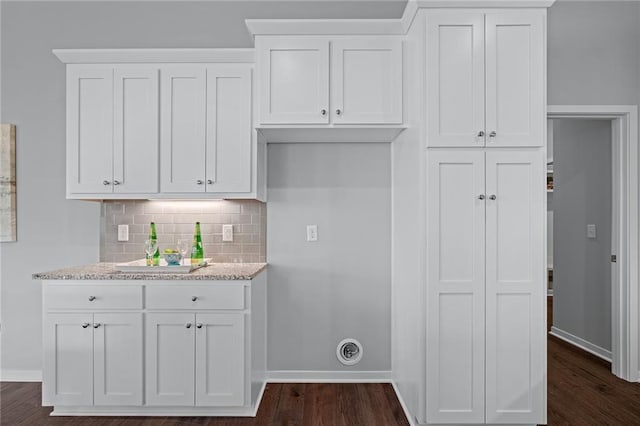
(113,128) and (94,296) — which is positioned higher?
(113,128)

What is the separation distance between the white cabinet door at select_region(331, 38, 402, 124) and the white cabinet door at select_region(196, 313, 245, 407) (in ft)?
4.75

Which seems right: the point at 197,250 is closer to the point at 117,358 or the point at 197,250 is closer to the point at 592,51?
the point at 117,358

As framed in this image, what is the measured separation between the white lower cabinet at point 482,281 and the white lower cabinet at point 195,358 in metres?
1.12

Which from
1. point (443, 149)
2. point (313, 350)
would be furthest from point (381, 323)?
point (443, 149)

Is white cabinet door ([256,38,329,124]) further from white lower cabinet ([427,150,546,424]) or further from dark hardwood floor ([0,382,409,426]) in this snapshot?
dark hardwood floor ([0,382,409,426])

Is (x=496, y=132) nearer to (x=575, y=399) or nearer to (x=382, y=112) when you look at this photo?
(x=382, y=112)

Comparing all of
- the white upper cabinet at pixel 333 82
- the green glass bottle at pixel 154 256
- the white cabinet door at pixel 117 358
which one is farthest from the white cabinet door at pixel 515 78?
the white cabinet door at pixel 117 358

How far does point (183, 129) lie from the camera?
2.68 metres

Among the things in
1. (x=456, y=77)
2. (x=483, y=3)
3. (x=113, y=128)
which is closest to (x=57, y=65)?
(x=113, y=128)

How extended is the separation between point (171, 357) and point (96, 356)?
45 cm

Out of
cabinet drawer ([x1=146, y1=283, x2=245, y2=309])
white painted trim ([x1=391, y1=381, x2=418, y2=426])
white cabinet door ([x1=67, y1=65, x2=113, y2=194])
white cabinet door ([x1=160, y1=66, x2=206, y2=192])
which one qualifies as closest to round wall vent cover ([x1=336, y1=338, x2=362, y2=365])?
white painted trim ([x1=391, y1=381, x2=418, y2=426])

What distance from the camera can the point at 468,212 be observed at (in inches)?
86.1

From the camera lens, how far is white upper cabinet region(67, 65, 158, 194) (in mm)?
2680

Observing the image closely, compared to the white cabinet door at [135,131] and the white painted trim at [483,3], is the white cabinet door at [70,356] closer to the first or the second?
the white cabinet door at [135,131]
